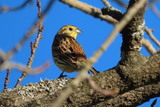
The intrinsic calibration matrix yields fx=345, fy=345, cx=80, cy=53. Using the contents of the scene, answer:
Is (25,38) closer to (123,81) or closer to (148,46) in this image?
(123,81)

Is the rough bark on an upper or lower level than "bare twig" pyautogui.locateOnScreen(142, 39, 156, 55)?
lower

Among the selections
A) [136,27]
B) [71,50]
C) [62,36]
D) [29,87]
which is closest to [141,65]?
[136,27]

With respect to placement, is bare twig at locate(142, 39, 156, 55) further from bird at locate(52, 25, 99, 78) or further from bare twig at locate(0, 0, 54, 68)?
bare twig at locate(0, 0, 54, 68)

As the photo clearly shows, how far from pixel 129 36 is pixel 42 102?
101 cm

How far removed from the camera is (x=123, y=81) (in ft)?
10.5

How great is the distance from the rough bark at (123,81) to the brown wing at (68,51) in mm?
2057

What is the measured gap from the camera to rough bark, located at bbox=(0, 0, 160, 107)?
315 cm

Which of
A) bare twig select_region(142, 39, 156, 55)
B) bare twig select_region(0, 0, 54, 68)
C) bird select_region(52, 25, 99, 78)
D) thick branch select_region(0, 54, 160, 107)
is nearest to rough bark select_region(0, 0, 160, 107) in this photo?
thick branch select_region(0, 54, 160, 107)

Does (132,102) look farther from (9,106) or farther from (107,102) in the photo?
(9,106)

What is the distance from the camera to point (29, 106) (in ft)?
10.7

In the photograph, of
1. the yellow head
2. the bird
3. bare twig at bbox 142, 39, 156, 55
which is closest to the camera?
bare twig at bbox 142, 39, 156, 55

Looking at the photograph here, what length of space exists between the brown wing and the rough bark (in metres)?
2.06

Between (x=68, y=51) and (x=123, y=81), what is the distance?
288cm

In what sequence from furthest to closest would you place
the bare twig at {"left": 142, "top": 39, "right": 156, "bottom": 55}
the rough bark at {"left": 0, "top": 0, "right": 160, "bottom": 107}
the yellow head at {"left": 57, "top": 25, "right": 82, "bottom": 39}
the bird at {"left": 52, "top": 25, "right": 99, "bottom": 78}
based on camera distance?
the yellow head at {"left": 57, "top": 25, "right": 82, "bottom": 39}
the bird at {"left": 52, "top": 25, "right": 99, "bottom": 78}
the bare twig at {"left": 142, "top": 39, "right": 156, "bottom": 55}
the rough bark at {"left": 0, "top": 0, "right": 160, "bottom": 107}
